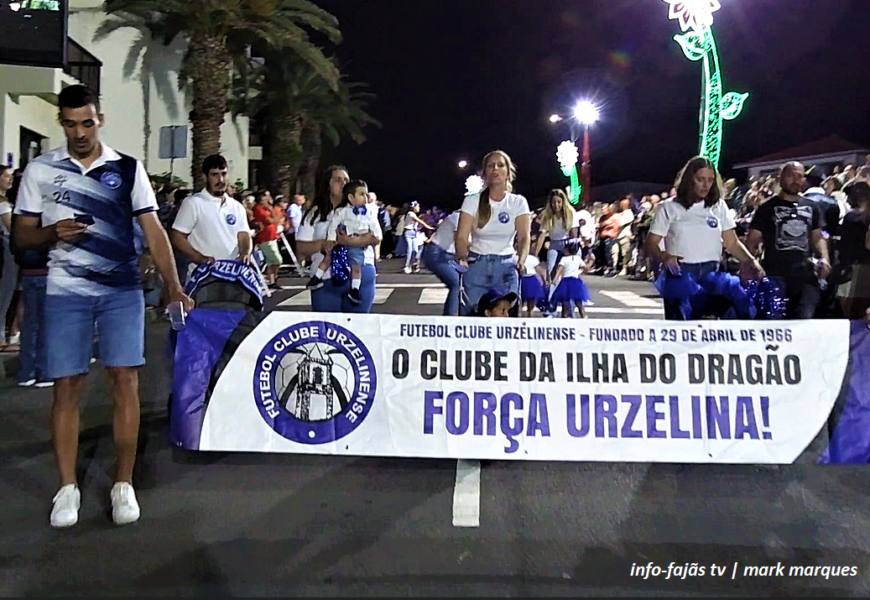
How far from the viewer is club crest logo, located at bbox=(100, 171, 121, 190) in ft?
14.4

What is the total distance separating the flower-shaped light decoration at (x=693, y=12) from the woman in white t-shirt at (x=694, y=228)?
18617 millimetres

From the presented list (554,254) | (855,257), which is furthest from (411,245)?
(855,257)

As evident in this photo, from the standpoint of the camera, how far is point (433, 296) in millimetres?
15570

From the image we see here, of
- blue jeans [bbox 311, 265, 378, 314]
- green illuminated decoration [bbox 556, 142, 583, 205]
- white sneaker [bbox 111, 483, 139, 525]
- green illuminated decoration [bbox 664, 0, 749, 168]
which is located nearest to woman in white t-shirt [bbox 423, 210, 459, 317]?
blue jeans [bbox 311, 265, 378, 314]

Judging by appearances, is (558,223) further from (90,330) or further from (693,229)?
(90,330)

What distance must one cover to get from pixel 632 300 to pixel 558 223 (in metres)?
4.05

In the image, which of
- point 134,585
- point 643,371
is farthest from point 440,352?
point 134,585

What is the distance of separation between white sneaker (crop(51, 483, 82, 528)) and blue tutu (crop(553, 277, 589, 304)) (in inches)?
293

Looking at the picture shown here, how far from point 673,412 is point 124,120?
28177 mm

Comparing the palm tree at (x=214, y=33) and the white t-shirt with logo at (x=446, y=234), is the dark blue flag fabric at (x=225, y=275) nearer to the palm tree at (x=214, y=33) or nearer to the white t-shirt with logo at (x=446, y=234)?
the white t-shirt with logo at (x=446, y=234)

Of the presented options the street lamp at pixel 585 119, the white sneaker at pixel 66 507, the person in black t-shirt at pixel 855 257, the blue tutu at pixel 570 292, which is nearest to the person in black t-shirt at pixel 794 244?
the person in black t-shirt at pixel 855 257

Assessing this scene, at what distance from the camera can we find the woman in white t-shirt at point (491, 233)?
628cm

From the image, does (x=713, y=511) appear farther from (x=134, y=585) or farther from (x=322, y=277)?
(x=322, y=277)

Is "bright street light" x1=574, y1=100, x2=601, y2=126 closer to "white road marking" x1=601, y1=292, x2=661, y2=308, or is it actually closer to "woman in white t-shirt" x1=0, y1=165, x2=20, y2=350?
"white road marking" x1=601, y1=292, x2=661, y2=308
